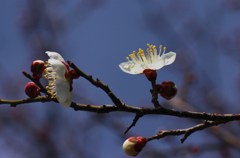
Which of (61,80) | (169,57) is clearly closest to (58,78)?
(61,80)

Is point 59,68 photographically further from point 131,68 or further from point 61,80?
point 131,68

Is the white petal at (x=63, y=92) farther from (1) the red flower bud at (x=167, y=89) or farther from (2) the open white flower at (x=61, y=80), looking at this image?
(1) the red flower bud at (x=167, y=89)

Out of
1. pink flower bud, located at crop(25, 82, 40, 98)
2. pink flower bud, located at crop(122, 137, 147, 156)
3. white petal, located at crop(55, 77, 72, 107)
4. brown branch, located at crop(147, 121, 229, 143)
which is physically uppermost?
pink flower bud, located at crop(25, 82, 40, 98)

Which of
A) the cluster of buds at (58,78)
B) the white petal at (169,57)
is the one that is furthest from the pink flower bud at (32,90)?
the white petal at (169,57)

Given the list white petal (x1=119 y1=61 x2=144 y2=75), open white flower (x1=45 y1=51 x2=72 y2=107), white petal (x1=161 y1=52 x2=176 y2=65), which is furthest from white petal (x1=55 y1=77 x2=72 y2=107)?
white petal (x1=161 y1=52 x2=176 y2=65)

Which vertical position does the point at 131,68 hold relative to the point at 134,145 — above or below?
above

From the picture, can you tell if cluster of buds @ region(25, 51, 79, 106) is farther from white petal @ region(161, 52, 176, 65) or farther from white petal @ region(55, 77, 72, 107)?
white petal @ region(161, 52, 176, 65)

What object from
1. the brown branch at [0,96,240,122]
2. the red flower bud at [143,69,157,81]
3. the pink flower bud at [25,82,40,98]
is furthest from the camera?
the red flower bud at [143,69,157,81]
